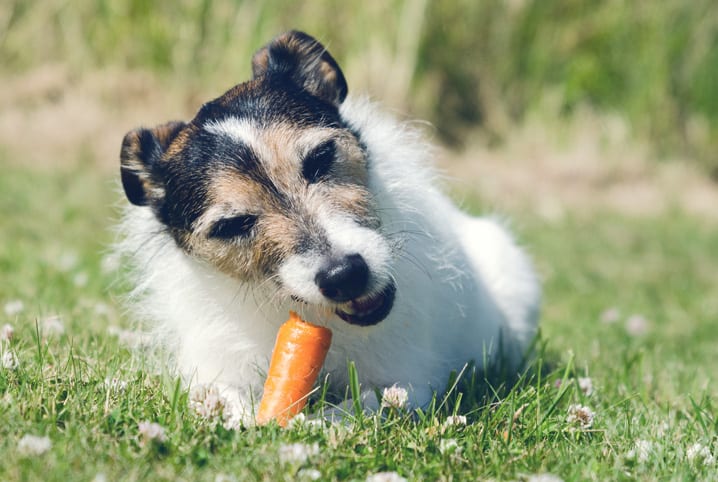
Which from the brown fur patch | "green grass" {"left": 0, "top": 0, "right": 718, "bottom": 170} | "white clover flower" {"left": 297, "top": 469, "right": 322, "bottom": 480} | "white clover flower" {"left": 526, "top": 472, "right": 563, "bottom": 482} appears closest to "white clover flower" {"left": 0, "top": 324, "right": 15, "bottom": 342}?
the brown fur patch

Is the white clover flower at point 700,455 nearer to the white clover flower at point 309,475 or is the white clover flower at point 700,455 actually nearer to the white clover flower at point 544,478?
the white clover flower at point 544,478

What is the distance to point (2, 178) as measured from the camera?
9242 millimetres

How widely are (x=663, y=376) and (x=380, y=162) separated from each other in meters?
2.08

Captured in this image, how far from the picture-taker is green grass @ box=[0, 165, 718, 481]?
2.70m

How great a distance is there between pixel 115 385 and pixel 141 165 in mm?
1034

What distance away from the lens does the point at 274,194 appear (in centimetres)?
335

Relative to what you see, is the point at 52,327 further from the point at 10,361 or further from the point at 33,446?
the point at 33,446

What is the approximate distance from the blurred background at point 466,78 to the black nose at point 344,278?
7.94 m

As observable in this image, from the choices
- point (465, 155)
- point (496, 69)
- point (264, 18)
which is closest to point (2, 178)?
point (264, 18)

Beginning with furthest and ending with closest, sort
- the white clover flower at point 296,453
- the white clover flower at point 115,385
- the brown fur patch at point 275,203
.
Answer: the brown fur patch at point 275,203, the white clover flower at point 115,385, the white clover flower at point 296,453

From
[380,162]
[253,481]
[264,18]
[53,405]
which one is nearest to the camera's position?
[253,481]

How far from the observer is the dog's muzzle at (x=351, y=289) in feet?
10.1

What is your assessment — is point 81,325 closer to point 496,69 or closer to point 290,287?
point 290,287

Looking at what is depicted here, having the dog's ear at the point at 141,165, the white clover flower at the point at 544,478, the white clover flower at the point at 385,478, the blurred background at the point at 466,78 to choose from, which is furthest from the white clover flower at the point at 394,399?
the blurred background at the point at 466,78
